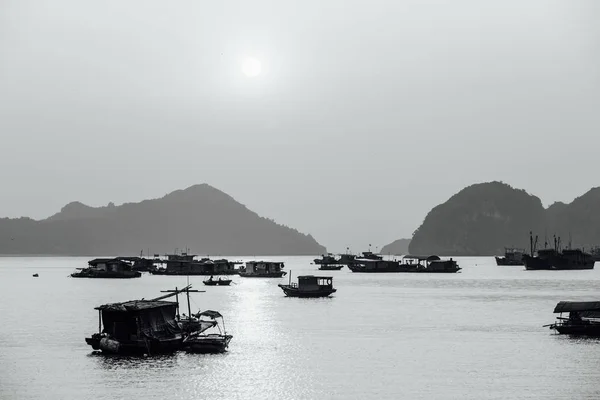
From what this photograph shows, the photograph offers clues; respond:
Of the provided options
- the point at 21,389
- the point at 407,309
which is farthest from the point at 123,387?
the point at 407,309

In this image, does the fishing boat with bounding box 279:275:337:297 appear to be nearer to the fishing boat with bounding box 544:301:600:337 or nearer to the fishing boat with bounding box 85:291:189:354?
the fishing boat with bounding box 544:301:600:337

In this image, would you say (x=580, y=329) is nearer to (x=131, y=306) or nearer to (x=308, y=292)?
(x=131, y=306)

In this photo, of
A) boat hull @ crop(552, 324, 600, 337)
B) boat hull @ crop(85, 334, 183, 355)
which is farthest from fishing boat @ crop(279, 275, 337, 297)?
boat hull @ crop(85, 334, 183, 355)

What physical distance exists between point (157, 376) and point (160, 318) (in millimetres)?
11634

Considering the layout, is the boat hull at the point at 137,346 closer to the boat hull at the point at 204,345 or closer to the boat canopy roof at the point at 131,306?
the boat hull at the point at 204,345

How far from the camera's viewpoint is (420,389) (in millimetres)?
50219

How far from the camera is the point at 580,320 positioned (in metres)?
74.7

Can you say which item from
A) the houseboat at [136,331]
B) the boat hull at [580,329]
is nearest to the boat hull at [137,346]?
the houseboat at [136,331]

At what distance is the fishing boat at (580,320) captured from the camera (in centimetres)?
7325

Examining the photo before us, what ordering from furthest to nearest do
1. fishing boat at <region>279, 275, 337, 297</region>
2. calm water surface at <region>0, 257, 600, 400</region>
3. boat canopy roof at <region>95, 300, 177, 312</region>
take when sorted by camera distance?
fishing boat at <region>279, 275, 337, 297</region> → boat canopy roof at <region>95, 300, 177, 312</region> → calm water surface at <region>0, 257, 600, 400</region>

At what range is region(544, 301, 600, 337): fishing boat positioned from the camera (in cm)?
7325

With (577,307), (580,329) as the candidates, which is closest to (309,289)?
(577,307)

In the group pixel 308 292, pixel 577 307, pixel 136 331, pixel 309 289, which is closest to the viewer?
pixel 136 331

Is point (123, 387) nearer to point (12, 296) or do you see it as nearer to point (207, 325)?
point (207, 325)
